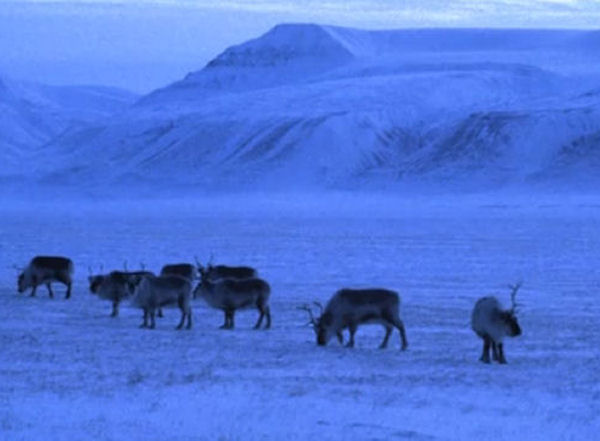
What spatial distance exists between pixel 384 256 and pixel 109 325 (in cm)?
1935

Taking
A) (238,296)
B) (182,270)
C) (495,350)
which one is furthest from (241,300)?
(495,350)

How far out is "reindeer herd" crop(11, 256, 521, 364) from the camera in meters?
15.5

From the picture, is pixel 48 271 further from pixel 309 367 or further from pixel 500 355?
pixel 500 355

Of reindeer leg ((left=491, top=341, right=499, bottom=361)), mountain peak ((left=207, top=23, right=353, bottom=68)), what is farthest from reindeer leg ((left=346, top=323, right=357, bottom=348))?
mountain peak ((left=207, top=23, right=353, bottom=68))

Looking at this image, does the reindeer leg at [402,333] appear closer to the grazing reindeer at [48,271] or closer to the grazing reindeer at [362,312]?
the grazing reindeer at [362,312]

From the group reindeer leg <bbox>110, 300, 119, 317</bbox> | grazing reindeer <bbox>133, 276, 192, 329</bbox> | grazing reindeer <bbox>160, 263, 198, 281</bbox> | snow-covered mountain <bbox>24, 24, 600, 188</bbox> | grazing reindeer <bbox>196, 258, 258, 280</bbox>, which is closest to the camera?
grazing reindeer <bbox>133, 276, 192, 329</bbox>

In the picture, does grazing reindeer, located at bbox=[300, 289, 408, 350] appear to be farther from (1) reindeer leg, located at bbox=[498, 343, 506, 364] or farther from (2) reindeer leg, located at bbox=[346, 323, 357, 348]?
(1) reindeer leg, located at bbox=[498, 343, 506, 364]

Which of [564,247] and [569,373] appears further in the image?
[564,247]

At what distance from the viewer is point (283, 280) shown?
95.0ft

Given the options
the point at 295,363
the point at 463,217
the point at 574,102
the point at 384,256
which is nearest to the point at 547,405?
the point at 295,363

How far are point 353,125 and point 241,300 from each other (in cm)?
11038

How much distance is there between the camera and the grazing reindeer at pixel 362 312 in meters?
16.6

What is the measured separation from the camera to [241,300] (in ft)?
61.0

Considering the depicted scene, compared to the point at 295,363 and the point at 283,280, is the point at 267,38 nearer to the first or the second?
the point at 283,280
